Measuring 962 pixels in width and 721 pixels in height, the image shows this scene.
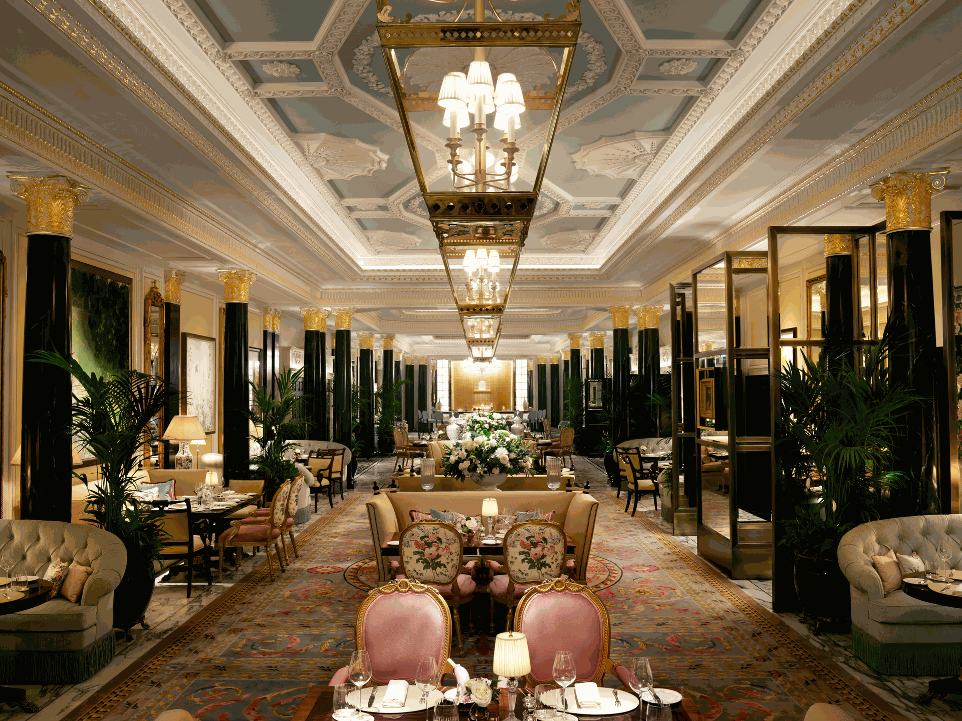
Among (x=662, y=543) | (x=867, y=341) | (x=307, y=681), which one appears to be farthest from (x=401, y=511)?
(x=867, y=341)

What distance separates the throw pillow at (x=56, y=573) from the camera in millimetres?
5133

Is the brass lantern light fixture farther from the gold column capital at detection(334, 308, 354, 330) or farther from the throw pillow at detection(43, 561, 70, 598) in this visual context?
the gold column capital at detection(334, 308, 354, 330)

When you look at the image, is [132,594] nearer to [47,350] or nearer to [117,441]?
[117,441]

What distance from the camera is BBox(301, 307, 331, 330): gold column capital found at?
14.9 meters

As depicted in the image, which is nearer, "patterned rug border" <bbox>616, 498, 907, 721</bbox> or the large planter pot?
"patterned rug border" <bbox>616, 498, 907, 721</bbox>

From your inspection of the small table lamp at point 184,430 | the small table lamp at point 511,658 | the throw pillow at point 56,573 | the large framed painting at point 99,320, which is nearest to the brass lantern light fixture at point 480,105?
the small table lamp at point 511,658

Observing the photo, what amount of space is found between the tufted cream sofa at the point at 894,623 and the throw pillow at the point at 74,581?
5.64 meters

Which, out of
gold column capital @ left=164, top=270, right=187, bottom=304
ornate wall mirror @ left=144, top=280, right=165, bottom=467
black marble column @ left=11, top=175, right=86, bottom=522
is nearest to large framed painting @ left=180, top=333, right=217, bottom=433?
ornate wall mirror @ left=144, top=280, right=165, bottom=467

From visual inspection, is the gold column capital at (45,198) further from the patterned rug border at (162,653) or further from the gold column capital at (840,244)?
the gold column capital at (840,244)

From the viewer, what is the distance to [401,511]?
25.5 feet

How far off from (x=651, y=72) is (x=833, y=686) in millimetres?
4697

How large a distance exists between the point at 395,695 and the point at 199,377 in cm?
1060

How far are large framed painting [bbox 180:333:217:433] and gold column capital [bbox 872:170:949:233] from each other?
32.5 feet

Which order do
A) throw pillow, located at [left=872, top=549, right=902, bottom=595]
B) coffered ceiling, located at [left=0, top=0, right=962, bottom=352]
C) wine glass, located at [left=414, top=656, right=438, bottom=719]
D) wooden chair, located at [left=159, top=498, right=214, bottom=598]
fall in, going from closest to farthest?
1. wine glass, located at [left=414, top=656, right=438, bottom=719]
2. coffered ceiling, located at [left=0, top=0, right=962, bottom=352]
3. throw pillow, located at [left=872, top=549, right=902, bottom=595]
4. wooden chair, located at [left=159, top=498, right=214, bottom=598]
